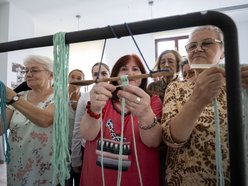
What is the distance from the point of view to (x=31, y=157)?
1.06 meters

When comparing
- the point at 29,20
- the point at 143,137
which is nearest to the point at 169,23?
the point at 143,137

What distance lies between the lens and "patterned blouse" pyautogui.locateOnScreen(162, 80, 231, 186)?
0.69 meters

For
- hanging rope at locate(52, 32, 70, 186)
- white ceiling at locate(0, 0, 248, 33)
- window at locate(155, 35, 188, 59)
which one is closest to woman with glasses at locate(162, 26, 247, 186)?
hanging rope at locate(52, 32, 70, 186)

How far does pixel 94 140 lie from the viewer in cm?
91

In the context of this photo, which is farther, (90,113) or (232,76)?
(90,113)

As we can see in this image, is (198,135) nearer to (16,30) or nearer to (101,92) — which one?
(101,92)

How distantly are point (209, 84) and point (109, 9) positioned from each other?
12.6 ft

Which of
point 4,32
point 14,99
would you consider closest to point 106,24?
point 4,32

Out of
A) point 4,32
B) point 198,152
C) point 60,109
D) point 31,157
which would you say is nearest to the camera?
point 60,109

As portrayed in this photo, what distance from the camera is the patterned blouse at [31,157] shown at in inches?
41.4

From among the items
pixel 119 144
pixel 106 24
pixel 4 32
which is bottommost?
pixel 119 144

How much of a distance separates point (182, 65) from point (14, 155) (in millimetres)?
1204

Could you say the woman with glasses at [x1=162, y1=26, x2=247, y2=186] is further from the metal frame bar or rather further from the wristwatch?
the wristwatch

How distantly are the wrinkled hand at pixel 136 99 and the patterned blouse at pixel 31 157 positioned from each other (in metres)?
0.56
